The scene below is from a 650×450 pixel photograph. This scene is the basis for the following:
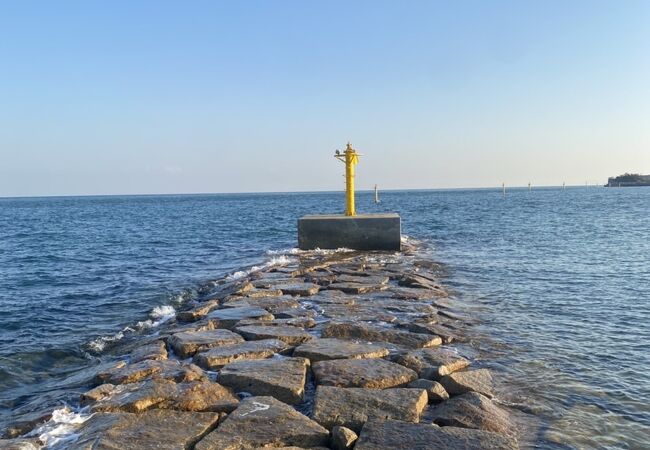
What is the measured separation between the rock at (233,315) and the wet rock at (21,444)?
342 centimetres

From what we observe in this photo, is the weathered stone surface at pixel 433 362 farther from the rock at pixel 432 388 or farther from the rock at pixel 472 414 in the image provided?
the rock at pixel 472 414

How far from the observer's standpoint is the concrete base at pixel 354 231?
1589 cm

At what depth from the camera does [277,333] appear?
7.02m

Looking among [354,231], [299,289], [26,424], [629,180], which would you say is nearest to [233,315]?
[299,289]

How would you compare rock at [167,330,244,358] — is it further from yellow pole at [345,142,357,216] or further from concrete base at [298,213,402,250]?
yellow pole at [345,142,357,216]

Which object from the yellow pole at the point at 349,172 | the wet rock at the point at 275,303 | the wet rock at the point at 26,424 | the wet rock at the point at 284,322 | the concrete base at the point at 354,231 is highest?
the yellow pole at the point at 349,172

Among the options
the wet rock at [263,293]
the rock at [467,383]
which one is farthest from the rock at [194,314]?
the rock at [467,383]

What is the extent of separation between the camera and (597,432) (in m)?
4.68

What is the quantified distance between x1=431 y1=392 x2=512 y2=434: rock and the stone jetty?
1cm

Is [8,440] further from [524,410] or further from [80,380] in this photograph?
[524,410]

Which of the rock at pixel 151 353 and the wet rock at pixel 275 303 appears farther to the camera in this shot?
the wet rock at pixel 275 303

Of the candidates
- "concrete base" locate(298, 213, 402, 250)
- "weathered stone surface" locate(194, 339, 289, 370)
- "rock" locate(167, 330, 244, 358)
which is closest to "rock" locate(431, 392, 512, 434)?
"weathered stone surface" locate(194, 339, 289, 370)

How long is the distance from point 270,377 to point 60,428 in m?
1.88

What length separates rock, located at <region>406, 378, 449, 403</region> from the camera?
5059 mm
